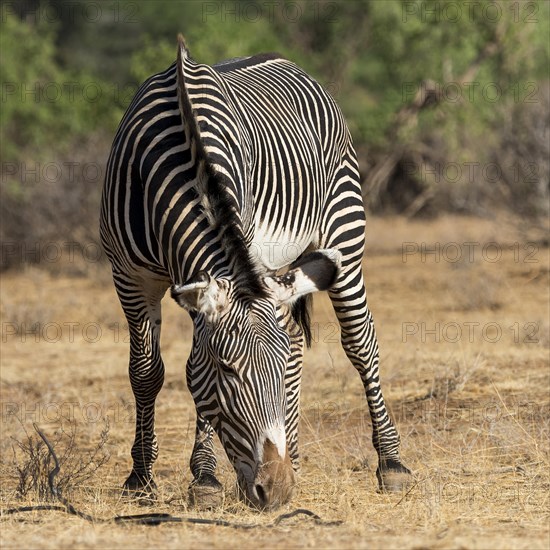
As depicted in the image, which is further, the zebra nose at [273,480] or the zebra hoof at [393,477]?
the zebra hoof at [393,477]

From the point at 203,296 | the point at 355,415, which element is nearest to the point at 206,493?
the point at 203,296

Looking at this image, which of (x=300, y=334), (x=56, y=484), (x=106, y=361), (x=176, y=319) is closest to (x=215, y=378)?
(x=56, y=484)

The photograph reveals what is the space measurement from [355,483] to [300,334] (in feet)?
3.10

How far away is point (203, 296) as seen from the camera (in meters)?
4.11

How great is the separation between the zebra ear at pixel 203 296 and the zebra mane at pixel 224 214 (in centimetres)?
10

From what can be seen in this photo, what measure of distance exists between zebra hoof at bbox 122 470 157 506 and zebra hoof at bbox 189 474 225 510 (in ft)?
0.96

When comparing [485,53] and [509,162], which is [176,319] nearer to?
[509,162]

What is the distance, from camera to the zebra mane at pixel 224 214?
4184 mm

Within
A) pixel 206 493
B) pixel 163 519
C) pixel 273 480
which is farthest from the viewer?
pixel 206 493

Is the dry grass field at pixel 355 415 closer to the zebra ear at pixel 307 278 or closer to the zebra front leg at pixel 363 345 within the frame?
the zebra front leg at pixel 363 345

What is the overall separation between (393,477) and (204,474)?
3.51 ft

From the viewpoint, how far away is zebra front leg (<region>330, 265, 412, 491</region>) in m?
6.01

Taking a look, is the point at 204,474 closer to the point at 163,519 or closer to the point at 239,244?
the point at 163,519

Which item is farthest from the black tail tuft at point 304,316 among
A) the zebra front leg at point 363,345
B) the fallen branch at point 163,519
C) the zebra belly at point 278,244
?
the fallen branch at point 163,519
